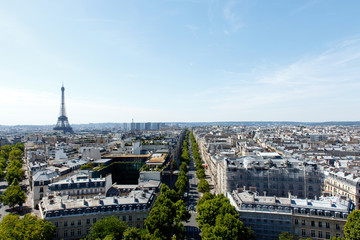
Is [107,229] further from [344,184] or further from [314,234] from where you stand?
[344,184]

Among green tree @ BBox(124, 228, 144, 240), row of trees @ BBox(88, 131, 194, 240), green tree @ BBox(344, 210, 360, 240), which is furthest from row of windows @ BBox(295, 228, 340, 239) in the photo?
green tree @ BBox(124, 228, 144, 240)

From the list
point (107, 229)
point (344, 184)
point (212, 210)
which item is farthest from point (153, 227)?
point (344, 184)

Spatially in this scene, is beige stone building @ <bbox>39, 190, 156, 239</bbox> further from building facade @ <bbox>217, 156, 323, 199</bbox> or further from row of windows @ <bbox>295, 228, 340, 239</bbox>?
row of windows @ <bbox>295, 228, 340, 239</bbox>

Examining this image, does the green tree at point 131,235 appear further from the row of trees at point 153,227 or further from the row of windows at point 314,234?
the row of windows at point 314,234

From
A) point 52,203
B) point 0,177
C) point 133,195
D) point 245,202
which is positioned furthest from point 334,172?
point 0,177

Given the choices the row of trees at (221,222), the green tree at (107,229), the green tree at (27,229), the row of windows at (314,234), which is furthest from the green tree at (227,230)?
the green tree at (27,229)

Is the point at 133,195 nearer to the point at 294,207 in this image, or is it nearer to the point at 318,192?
the point at 294,207
